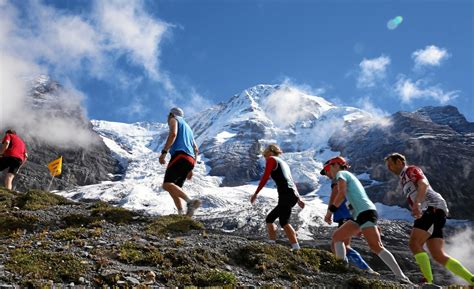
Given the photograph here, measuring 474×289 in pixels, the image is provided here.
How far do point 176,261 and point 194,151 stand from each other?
5.13 meters

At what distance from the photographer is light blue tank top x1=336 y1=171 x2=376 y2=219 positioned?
408 inches

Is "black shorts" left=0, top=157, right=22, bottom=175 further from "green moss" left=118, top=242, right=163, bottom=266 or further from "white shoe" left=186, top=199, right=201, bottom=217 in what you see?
"green moss" left=118, top=242, right=163, bottom=266

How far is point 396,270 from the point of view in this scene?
10.5 metres

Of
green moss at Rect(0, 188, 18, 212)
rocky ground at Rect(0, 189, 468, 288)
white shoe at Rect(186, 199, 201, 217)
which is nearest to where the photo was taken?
rocky ground at Rect(0, 189, 468, 288)

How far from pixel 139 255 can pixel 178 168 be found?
4000 millimetres

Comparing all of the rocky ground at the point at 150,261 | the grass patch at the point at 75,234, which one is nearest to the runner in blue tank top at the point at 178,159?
the rocky ground at the point at 150,261

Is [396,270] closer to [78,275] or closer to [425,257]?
[425,257]

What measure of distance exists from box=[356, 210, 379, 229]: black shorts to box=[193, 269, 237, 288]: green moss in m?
3.16

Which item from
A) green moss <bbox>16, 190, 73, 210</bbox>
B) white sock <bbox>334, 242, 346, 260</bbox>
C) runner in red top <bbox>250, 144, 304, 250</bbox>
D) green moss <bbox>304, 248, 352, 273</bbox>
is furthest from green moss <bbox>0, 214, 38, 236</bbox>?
white sock <bbox>334, 242, 346, 260</bbox>

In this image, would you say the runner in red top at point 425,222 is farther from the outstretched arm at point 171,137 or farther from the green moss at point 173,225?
the green moss at point 173,225

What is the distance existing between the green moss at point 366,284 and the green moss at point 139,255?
166 inches

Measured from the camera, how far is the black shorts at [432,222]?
9820 mm

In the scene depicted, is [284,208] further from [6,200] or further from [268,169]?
[6,200]

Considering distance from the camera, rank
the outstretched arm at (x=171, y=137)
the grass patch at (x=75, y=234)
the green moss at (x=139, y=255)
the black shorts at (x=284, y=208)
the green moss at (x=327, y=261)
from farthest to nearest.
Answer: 1. the outstretched arm at (x=171, y=137)
2. the black shorts at (x=284, y=208)
3. the green moss at (x=327, y=261)
4. the grass patch at (x=75, y=234)
5. the green moss at (x=139, y=255)
